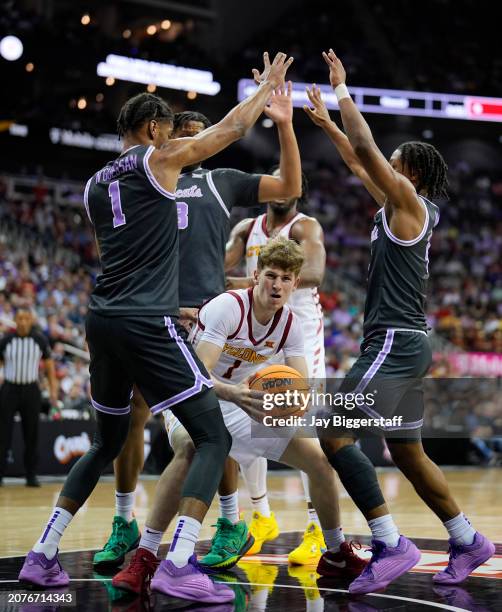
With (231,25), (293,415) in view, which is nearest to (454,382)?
(293,415)

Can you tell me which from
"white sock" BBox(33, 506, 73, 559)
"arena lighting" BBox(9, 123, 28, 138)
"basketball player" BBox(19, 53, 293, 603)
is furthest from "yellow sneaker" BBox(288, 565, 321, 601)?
"arena lighting" BBox(9, 123, 28, 138)

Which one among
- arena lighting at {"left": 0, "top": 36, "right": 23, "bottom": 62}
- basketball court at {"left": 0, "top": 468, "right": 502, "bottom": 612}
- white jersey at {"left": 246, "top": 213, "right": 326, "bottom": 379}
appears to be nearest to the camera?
basketball court at {"left": 0, "top": 468, "right": 502, "bottom": 612}

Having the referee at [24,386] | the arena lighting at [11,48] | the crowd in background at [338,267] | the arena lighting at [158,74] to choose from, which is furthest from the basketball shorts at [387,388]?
the arena lighting at [158,74]

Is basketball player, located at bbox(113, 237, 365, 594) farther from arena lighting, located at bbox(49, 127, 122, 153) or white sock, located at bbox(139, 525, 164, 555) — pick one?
arena lighting, located at bbox(49, 127, 122, 153)

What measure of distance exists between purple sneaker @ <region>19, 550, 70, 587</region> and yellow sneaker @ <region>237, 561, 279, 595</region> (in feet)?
3.26

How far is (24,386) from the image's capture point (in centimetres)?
1195

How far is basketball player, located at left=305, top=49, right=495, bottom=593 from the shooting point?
5.01m

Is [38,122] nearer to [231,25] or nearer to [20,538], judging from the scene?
[231,25]

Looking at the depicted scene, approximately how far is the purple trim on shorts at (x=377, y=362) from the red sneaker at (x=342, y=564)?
3.31 ft

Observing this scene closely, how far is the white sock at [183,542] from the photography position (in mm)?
4422

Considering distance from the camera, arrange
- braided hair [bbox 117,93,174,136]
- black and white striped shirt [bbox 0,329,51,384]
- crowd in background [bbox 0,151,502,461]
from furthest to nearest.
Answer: crowd in background [bbox 0,151,502,461], black and white striped shirt [bbox 0,329,51,384], braided hair [bbox 117,93,174,136]

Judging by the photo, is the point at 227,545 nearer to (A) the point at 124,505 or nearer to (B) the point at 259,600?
(A) the point at 124,505

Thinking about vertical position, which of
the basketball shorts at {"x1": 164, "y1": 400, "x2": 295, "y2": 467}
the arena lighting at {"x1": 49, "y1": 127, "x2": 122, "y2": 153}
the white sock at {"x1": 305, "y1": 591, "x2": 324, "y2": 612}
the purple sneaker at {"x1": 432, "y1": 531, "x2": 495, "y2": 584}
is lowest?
the white sock at {"x1": 305, "y1": 591, "x2": 324, "y2": 612}

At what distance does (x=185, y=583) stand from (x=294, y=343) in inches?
62.7
